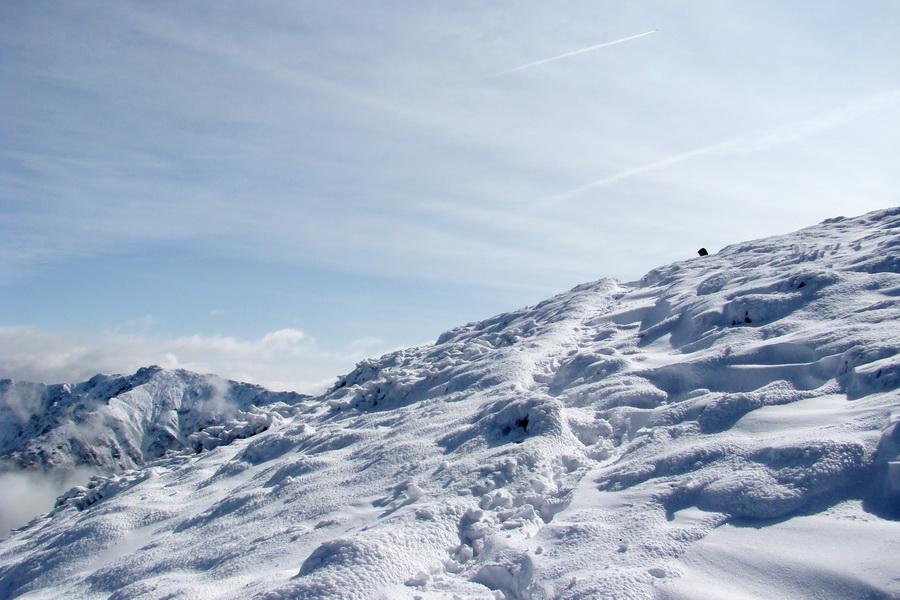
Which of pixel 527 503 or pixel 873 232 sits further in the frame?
pixel 873 232

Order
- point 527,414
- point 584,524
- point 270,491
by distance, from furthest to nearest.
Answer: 1. point 270,491
2. point 527,414
3. point 584,524

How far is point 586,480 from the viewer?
862 centimetres

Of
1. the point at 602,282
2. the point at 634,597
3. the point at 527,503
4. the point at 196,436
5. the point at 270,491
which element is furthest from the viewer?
the point at 602,282

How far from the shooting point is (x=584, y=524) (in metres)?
7.00

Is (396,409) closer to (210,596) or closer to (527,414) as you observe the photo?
(527,414)

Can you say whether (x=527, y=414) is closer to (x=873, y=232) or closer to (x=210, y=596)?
(x=210, y=596)

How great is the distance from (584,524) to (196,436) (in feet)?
56.7

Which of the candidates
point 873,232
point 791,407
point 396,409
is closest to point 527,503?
point 791,407

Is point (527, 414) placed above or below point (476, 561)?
above

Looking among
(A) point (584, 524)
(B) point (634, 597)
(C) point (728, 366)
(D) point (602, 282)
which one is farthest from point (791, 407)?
(D) point (602, 282)

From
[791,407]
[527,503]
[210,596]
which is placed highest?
[791,407]

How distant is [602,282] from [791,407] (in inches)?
687

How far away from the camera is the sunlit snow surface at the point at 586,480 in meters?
5.99

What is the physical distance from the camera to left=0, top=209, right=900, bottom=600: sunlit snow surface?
599 centimetres
